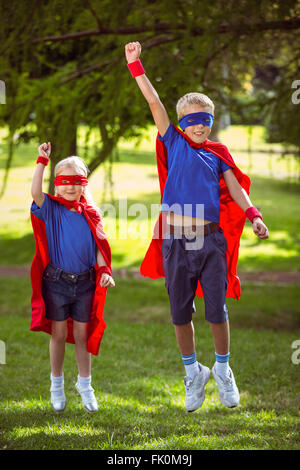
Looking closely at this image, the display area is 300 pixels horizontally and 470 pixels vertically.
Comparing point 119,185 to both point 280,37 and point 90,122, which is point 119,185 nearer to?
point 280,37

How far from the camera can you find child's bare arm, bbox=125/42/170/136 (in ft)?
10.6

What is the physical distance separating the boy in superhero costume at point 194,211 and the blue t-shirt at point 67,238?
19.1 inches

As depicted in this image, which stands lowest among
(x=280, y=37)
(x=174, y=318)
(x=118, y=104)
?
(x=174, y=318)

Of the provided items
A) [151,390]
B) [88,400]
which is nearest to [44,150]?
[88,400]

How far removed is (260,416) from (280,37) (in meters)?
5.17

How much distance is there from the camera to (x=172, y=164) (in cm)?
335

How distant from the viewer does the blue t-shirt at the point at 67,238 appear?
375cm

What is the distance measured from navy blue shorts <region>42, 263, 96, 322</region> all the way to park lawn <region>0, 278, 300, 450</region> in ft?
3.02

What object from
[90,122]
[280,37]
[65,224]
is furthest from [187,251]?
[280,37]

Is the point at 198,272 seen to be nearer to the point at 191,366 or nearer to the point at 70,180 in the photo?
the point at 191,366

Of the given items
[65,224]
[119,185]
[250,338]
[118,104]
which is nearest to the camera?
[65,224]

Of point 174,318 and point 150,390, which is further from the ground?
point 174,318
